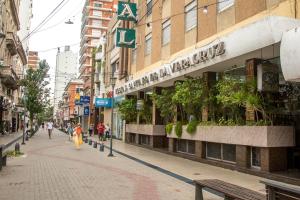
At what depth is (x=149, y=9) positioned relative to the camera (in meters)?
28.6

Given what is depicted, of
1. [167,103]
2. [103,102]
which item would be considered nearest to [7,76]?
[103,102]

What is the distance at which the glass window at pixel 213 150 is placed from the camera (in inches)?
669

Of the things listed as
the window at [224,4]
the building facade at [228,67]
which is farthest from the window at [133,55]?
the window at [224,4]

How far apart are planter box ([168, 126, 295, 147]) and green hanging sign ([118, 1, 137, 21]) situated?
1620 cm

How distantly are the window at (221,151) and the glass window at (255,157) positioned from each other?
58.0 inches

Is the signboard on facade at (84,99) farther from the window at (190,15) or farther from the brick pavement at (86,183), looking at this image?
the brick pavement at (86,183)

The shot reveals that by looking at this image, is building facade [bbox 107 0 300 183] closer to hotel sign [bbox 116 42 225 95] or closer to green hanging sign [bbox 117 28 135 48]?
hotel sign [bbox 116 42 225 95]

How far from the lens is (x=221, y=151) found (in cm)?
1672

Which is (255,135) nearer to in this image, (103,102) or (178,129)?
(178,129)

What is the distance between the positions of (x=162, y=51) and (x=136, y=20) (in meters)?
7.14

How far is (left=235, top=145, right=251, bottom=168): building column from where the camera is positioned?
14.2m

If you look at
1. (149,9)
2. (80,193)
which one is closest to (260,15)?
(80,193)

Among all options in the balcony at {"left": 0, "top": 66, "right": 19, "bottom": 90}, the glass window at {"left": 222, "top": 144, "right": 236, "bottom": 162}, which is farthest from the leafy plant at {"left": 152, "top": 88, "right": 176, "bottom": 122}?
the balcony at {"left": 0, "top": 66, "right": 19, "bottom": 90}

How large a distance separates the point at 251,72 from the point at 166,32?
37.1 feet
